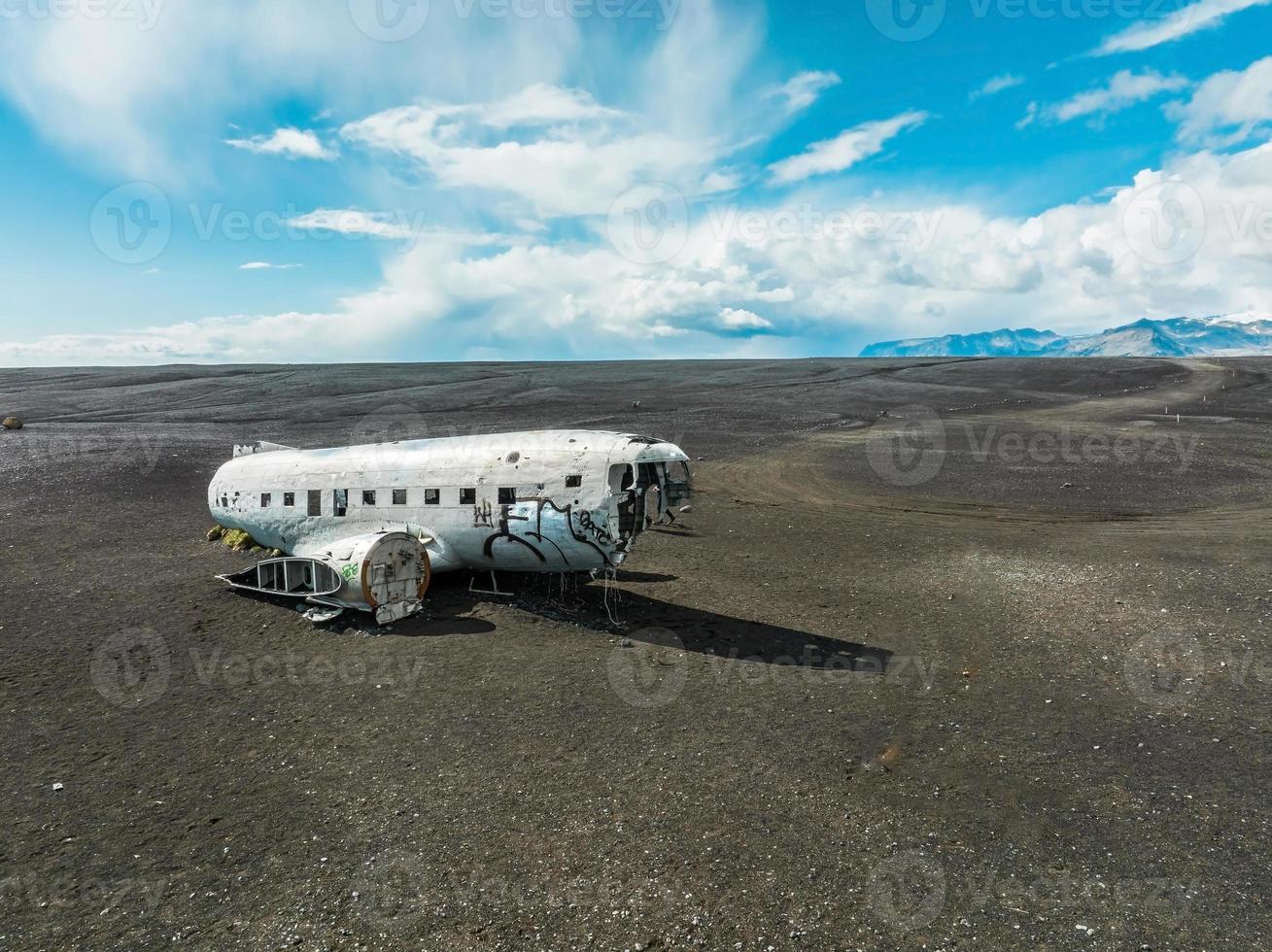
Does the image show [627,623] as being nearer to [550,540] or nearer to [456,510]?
[550,540]

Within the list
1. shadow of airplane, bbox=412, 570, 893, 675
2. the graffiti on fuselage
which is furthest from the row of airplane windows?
shadow of airplane, bbox=412, 570, 893, 675

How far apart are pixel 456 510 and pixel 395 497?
222 cm

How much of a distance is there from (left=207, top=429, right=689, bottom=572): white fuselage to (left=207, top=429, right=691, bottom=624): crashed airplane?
0.03 m

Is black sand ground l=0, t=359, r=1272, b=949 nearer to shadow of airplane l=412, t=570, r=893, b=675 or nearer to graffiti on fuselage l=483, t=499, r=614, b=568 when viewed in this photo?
shadow of airplane l=412, t=570, r=893, b=675

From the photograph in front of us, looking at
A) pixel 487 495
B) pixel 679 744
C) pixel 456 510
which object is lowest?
pixel 679 744

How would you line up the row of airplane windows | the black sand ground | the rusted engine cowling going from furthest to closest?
1. the row of airplane windows
2. the rusted engine cowling
3. the black sand ground

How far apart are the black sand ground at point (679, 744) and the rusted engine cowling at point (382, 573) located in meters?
0.90

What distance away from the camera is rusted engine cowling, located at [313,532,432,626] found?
19016 millimetres

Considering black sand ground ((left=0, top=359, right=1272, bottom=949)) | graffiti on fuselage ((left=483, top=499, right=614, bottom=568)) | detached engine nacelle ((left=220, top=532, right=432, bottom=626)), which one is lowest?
black sand ground ((left=0, top=359, right=1272, bottom=949))

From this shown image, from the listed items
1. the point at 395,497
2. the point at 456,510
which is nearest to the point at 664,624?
the point at 456,510

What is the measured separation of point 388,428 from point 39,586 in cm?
3984

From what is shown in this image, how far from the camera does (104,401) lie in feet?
257

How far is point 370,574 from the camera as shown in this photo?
19.0m

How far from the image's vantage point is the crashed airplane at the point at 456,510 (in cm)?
1889
